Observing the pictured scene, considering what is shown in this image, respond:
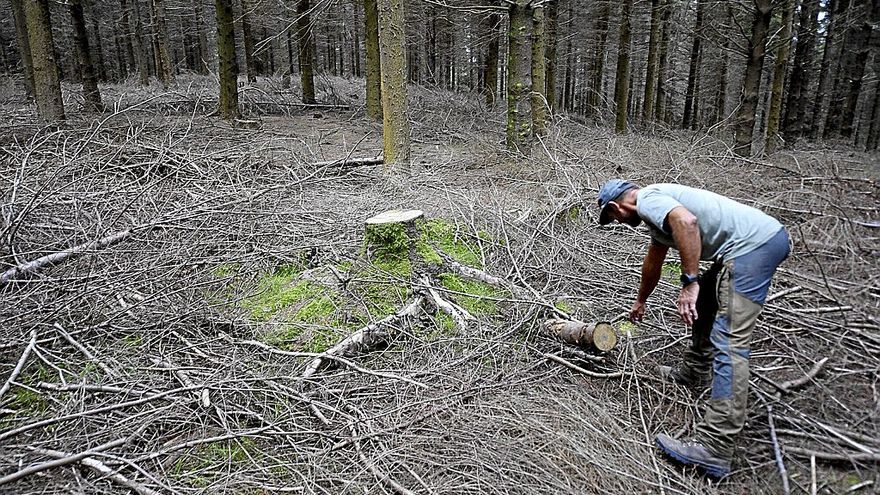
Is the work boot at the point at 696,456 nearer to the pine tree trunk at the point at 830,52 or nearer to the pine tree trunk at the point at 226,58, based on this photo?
the pine tree trunk at the point at 226,58

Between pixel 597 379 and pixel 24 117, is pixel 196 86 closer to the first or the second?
pixel 24 117

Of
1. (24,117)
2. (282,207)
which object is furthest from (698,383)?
(24,117)

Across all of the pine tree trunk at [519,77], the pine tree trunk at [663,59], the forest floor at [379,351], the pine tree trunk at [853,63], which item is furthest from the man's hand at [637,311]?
the pine tree trunk at [853,63]

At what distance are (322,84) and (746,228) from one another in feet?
59.2

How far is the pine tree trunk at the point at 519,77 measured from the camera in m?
8.57

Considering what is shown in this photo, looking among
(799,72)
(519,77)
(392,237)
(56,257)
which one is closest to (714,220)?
(392,237)

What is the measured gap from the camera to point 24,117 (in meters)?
9.58

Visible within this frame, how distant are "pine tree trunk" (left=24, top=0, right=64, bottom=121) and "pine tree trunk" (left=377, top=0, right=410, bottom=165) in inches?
223

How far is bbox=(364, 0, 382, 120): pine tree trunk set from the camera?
1232 centimetres

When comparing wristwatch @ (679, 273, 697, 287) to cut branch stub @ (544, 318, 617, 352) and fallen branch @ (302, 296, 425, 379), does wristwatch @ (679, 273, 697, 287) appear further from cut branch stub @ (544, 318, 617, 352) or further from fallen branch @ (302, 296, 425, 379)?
fallen branch @ (302, 296, 425, 379)

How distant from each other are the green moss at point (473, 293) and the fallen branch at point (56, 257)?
3.08 m

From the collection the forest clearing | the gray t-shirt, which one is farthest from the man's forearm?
the forest clearing

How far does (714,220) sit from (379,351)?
2463 mm

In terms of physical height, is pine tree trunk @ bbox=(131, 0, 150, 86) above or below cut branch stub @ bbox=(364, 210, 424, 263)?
above
